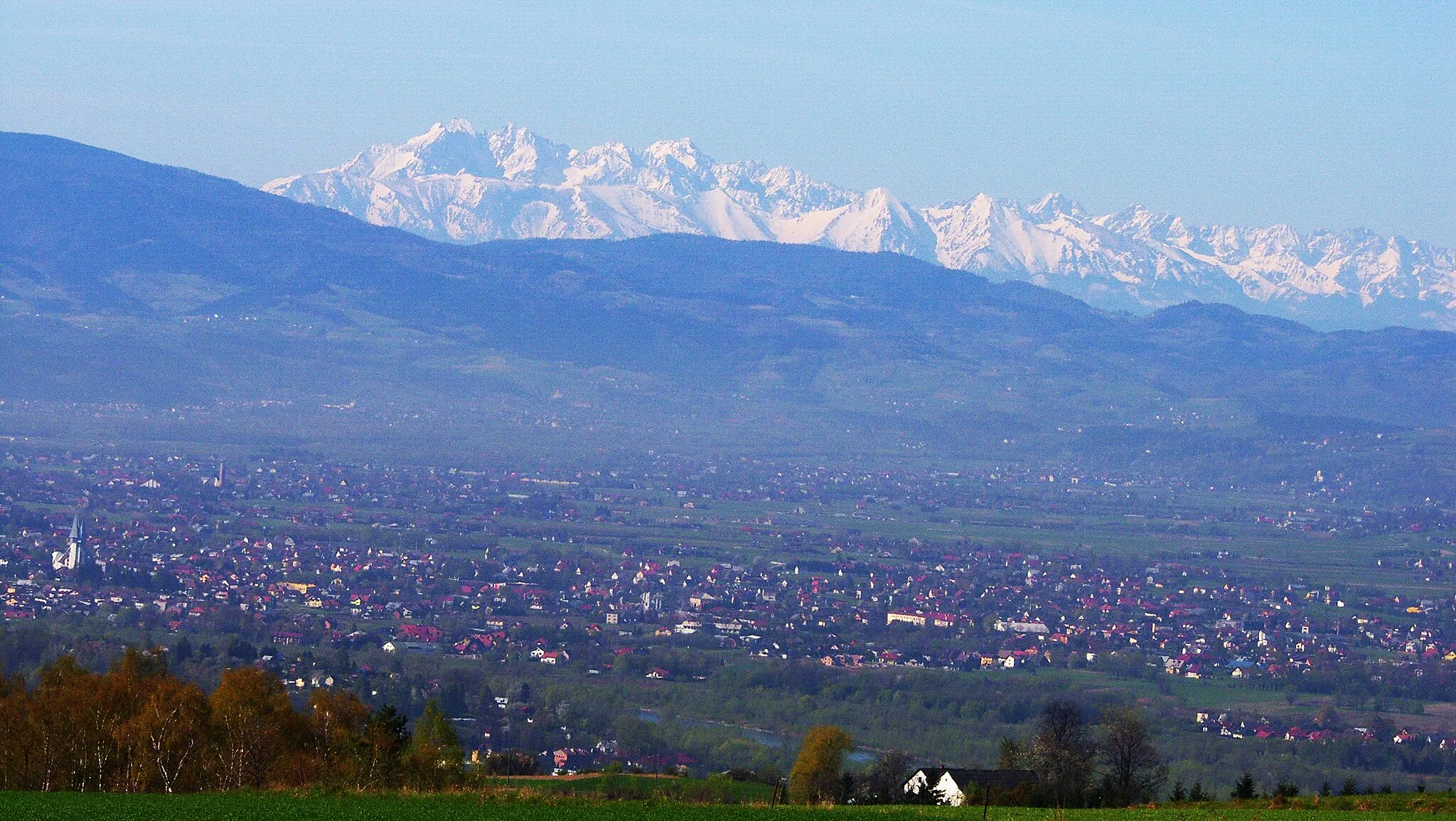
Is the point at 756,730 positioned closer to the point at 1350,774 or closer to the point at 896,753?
the point at 896,753

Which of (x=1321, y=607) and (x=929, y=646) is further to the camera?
(x=1321, y=607)

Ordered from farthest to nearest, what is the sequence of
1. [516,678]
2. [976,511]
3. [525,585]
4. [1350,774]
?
[976,511] → [525,585] → [516,678] → [1350,774]

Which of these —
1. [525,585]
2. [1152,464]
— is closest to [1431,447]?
[1152,464]

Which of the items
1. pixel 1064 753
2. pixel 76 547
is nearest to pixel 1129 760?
→ pixel 1064 753

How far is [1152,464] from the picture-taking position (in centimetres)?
14538

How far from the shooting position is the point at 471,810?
20.0 meters

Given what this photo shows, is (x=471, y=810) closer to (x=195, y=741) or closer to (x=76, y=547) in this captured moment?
(x=195, y=741)

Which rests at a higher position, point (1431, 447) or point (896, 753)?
point (1431, 447)

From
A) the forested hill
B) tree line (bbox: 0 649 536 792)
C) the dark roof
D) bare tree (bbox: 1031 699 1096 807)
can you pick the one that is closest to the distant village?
bare tree (bbox: 1031 699 1096 807)

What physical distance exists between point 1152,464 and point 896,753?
112447 millimetres

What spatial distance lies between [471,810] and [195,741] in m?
6.65

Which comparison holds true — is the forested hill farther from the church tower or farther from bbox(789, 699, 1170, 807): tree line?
bbox(789, 699, 1170, 807): tree line

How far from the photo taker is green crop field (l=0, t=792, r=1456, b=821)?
18609mm

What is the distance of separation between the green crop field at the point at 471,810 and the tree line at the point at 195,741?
2600mm
